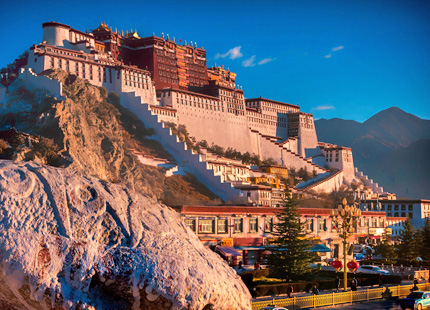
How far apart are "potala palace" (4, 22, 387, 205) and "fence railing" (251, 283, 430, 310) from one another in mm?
44126

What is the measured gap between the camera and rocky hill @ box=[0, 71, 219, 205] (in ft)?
249

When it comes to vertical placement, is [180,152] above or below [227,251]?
above

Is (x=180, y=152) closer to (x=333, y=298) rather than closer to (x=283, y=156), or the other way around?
(x=283, y=156)

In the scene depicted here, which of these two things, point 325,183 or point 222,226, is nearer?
point 222,226

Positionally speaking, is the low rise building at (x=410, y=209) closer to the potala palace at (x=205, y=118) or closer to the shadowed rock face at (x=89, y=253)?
the potala palace at (x=205, y=118)

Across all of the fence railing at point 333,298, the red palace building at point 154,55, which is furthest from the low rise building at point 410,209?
the fence railing at point 333,298

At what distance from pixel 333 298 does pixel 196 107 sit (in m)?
73.6

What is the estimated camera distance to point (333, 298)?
84.3 ft

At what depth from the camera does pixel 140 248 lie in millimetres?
12477

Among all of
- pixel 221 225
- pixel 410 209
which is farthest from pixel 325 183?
pixel 221 225

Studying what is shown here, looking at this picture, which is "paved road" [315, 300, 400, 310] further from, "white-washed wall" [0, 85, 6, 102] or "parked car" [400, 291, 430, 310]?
"white-washed wall" [0, 85, 6, 102]

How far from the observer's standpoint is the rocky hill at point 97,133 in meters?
75.8

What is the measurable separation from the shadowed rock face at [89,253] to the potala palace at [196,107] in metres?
60.7

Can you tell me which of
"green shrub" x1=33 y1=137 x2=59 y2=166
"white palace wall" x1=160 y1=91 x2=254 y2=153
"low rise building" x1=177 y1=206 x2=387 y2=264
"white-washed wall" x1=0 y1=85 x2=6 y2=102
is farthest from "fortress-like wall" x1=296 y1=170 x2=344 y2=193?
"white-washed wall" x1=0 y1=85 x2=6 y2=102
